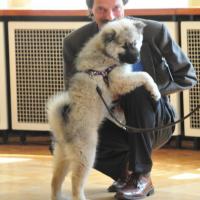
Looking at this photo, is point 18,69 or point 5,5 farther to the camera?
point 5,5

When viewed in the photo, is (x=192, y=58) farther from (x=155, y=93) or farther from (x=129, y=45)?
(x=129, y=45)

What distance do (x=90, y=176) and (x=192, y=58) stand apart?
3.50ft

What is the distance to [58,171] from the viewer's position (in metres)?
2.95

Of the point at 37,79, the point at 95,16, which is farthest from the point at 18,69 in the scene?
the point at 95,16

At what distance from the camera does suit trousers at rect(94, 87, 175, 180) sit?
9.84 feet

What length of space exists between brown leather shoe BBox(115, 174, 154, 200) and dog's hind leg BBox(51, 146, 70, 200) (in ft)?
A: 0.93

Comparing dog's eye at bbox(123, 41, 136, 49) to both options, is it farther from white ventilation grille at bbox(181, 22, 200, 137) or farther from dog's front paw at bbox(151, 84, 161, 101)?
white ventilation grille at bbox(181, 22, 200, 137)

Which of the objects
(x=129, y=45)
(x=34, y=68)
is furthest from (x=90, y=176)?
(x=34, y=68)

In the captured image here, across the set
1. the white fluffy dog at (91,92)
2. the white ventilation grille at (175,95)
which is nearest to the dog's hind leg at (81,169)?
the white fluffy dog at (91,92)

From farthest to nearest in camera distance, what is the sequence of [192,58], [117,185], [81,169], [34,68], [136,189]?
[34,68] < [192,58] < [117,185] < [136,189] < [81,169]

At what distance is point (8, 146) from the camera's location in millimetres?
4547

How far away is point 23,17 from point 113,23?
166 centimetres

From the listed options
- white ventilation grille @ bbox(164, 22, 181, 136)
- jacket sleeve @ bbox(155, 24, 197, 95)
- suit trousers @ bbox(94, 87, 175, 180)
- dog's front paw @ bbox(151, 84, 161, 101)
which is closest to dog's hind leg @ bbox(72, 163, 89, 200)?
suit trousers @ bbox(94, 87, 175, 180)

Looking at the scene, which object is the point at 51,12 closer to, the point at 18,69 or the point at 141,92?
the point at 18,69
